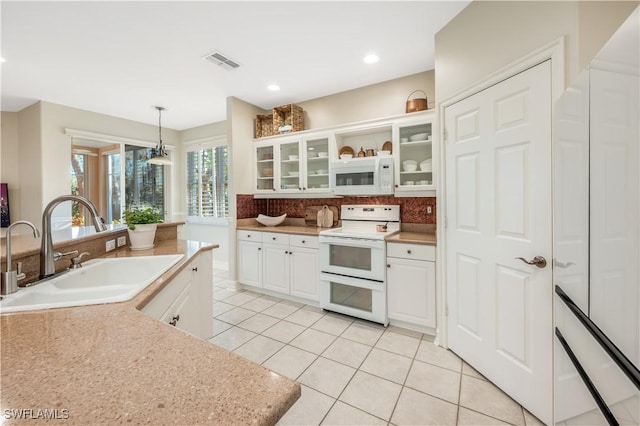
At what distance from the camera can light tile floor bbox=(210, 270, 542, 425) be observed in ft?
5.44

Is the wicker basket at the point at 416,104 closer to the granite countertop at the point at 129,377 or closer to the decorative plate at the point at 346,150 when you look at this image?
the decorative plate at the point at 346,150

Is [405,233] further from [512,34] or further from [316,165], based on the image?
[512,34]

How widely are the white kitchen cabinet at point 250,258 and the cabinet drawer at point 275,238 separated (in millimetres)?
89

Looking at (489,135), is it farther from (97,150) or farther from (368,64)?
(97,150)

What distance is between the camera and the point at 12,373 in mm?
637

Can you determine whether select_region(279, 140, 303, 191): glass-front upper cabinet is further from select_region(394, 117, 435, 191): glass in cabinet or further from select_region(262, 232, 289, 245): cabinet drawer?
select_region(394, 117, 435, 191): glass in cabinet

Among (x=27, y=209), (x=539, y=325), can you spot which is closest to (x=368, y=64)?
(x=539, y=325)

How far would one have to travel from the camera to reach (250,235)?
375 centimetres

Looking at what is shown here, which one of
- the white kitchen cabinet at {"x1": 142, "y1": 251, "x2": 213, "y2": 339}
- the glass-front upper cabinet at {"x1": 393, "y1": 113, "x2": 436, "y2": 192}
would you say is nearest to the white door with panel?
the glass-front upper cabinet at {"x1": 393, "y1": 113, "x2": 436, "y2": 192}

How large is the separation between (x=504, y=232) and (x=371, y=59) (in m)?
2.11

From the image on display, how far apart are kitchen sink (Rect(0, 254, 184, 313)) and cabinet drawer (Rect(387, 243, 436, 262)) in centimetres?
186

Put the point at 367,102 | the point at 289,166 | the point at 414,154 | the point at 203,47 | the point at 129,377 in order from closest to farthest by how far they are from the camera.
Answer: the point at 129,377 < the point at 203,47 < the point at 414,154 < the point at 367,102 < the point at 289,166

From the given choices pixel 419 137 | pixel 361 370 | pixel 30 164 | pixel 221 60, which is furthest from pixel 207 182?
pixel 361 370

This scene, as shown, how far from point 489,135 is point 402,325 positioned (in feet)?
6.21
